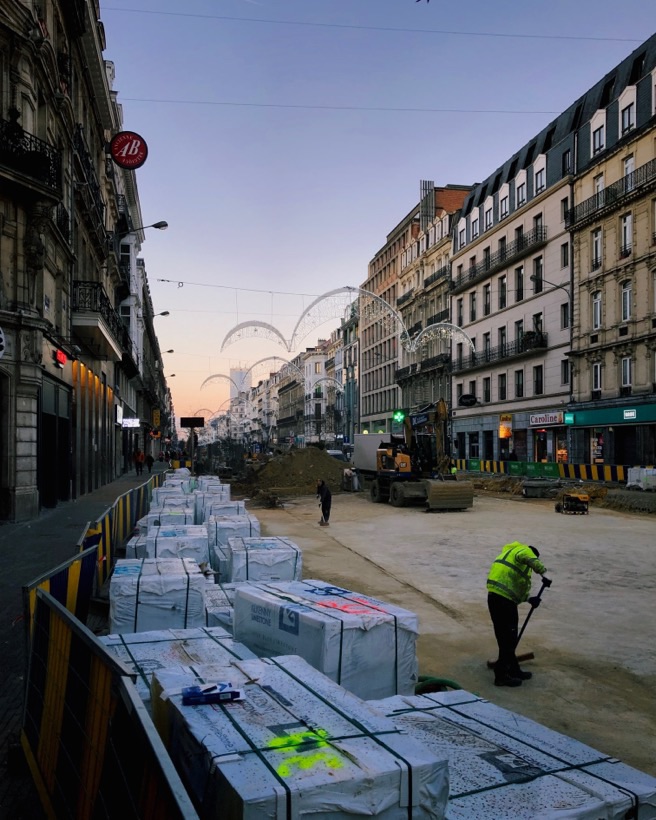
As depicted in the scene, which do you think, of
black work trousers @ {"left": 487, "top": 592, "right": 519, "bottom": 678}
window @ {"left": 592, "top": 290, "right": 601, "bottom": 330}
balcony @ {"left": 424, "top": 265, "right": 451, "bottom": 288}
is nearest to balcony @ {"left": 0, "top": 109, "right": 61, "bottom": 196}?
black work trousers @ {"left": 487, "top": 592, "right": 519, "bottom": 678}

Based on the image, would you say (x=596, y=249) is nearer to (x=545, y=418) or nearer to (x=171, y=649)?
(x=545, y=418)

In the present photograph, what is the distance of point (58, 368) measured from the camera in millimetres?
20906

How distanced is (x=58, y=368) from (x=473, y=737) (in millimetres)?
19823

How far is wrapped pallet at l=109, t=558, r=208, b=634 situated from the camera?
255 inches

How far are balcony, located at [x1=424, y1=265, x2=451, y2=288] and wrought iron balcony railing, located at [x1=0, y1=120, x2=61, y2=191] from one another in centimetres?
4491

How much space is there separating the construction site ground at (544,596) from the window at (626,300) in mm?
13657

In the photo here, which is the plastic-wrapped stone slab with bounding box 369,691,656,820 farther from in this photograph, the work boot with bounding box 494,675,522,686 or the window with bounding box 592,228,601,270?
the window with bounding box 592,228,601,270

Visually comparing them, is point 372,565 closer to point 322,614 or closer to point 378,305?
point 322,614

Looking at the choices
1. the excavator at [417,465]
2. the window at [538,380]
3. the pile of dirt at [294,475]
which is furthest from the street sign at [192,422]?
the window at [538,380]

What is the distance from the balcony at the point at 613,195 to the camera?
1286 inches

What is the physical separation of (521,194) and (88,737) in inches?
1895

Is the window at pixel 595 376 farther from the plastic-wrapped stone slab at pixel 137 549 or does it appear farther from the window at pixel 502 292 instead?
the plastic-wrapped stone slab at pixel 137 549

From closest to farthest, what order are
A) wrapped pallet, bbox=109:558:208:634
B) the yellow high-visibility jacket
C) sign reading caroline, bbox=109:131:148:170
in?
wrapped pallet, bbox=109:558:208:634 → the yellow high-visibility jacket → sign reading caroline, bbox=109:131:148:170

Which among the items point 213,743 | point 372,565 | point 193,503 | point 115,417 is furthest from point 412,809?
point 115,417
